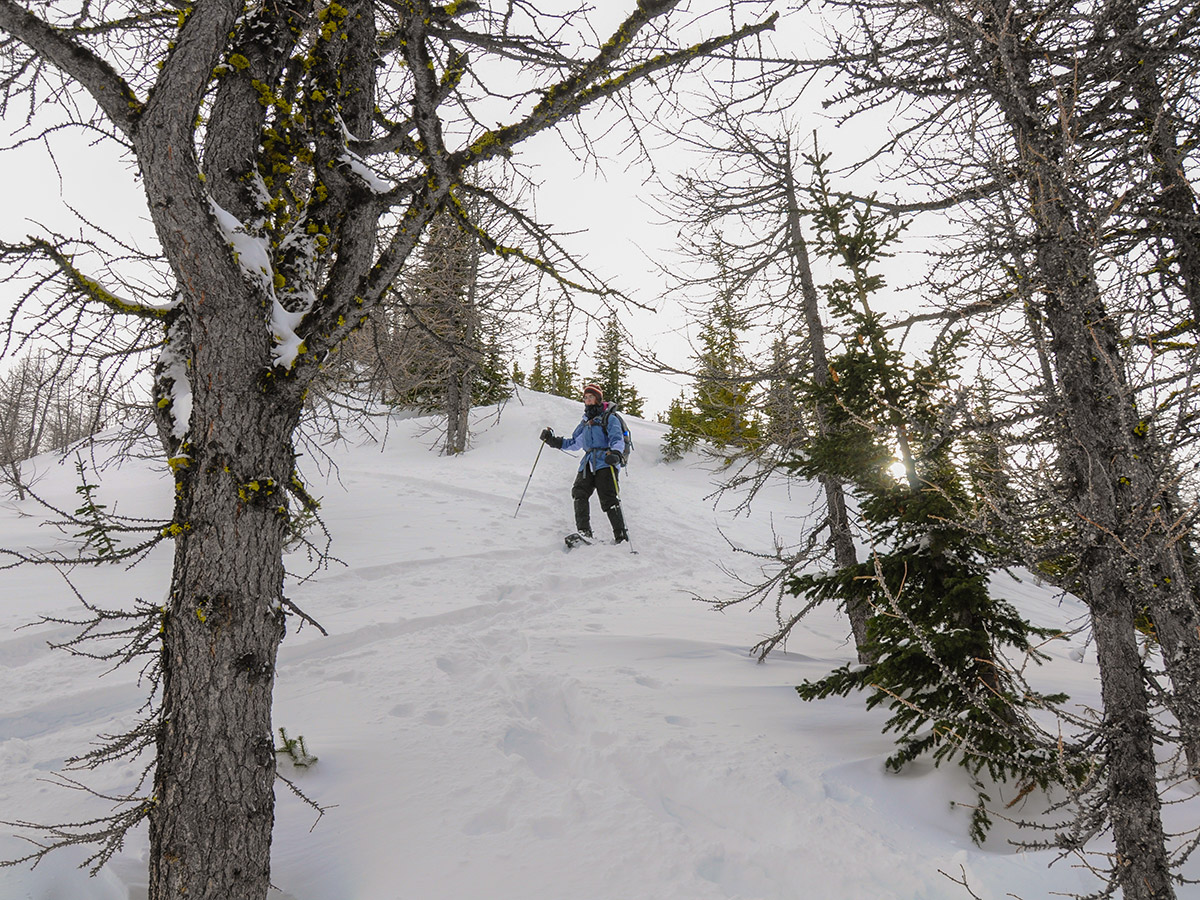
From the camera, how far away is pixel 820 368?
6176 millimetres

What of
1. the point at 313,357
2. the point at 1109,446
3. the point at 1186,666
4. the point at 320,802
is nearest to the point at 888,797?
the point at 1186,666

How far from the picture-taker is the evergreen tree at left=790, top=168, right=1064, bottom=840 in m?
3.12

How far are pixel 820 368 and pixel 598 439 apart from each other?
4366 mm

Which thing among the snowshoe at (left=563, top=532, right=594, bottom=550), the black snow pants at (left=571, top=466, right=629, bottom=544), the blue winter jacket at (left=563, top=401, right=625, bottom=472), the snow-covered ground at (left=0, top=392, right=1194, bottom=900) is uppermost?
the blue winter jacket at (left=563, top=401, right=625, bottom=472)

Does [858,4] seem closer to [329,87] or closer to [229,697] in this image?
[329,87]

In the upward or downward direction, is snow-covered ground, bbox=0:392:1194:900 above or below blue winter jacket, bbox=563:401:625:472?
below

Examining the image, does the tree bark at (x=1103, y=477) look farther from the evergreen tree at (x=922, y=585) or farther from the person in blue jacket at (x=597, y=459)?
the person in blue jacket at (x=597, y=459)

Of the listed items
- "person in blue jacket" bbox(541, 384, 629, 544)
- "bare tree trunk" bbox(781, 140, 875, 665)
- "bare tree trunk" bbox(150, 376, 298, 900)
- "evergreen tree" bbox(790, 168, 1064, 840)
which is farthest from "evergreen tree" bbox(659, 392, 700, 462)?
"bare tree trunk" bbox(150, 376, 298, 900)

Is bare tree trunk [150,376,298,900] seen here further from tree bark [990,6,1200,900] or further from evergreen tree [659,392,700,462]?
evergreen tree [659,392,700,462]

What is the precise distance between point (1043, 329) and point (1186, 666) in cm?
157

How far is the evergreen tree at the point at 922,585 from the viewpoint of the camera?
312 centimetres

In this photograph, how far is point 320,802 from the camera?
2.91m

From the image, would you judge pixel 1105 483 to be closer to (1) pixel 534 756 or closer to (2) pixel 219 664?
(1) pixel 534 756

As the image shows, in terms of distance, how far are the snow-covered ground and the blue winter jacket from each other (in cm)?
306
